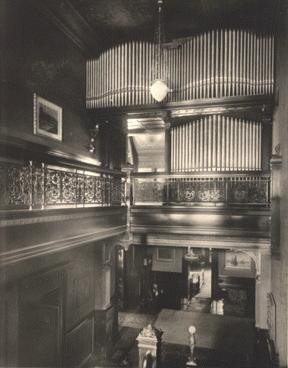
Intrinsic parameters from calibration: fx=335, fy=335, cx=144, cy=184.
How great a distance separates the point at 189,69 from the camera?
24.3 ft

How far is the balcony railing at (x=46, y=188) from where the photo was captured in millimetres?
3848

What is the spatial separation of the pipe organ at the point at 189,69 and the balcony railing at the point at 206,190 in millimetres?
1736

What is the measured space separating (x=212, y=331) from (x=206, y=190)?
11.7 feet

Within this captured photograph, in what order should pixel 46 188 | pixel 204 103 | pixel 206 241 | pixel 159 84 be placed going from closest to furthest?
pixel 46 188 < pixel 159 84 < pixel 204 103 < pixel 206 241

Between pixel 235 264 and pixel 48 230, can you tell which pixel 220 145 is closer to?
pixel 48 230

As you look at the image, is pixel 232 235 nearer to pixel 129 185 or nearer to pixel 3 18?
pixel 129 185

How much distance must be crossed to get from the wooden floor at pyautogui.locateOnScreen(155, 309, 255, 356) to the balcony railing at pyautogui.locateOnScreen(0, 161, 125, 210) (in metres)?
3.58

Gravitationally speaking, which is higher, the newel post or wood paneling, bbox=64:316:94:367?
the newel post

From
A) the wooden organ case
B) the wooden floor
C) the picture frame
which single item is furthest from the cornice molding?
the picture frame

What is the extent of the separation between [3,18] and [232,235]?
5.75m

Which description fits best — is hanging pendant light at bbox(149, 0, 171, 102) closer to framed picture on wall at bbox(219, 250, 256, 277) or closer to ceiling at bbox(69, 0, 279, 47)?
ceiling at bbox(69, 0, 279, 47)

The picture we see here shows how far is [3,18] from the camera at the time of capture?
203 inches

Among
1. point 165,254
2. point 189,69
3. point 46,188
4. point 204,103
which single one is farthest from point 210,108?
point 165,254

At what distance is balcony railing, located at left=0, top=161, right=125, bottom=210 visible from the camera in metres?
3.85
